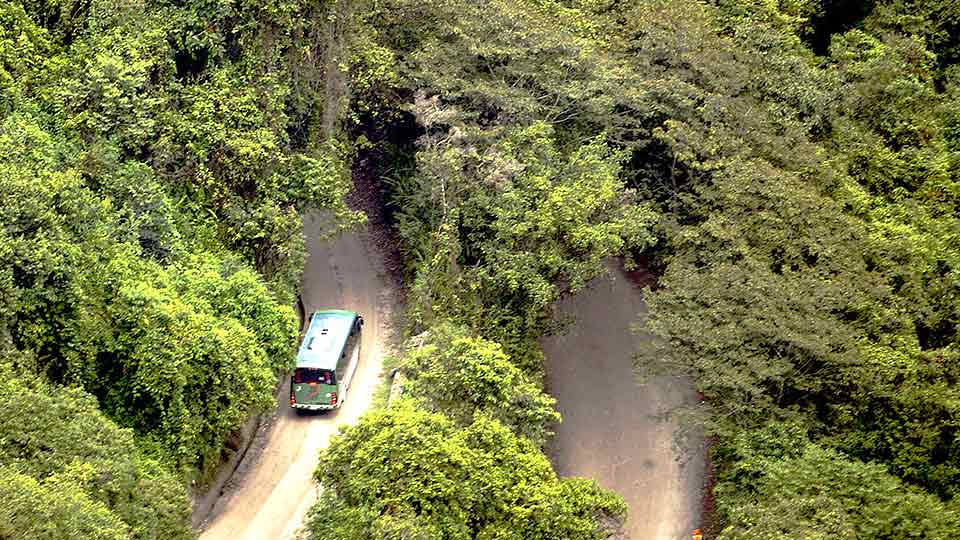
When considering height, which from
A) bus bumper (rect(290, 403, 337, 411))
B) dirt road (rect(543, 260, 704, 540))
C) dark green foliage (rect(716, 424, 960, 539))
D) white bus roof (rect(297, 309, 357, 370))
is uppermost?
white bus roof (rect(297, 309, 357, 370))

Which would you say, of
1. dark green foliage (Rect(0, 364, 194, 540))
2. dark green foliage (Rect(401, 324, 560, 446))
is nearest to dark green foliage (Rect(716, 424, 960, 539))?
dark green foliage (Rect(401, 324, 560, 446))

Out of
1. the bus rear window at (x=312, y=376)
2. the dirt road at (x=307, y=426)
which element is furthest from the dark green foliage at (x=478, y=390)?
the dirt road at (x=307, y=426)

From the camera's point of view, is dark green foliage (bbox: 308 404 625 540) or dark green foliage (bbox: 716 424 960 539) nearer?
dark green foliage (bbox: 308 404 625 540)

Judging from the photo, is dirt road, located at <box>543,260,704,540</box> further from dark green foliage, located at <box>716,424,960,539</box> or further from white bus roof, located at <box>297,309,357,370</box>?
white bus roof, located at <box>297,309,357,370</box>

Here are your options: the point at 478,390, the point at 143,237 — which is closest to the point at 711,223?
the point at 478,390

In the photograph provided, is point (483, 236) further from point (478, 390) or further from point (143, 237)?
point (143, 237)

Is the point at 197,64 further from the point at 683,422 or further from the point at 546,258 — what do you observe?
the point at 683,422
